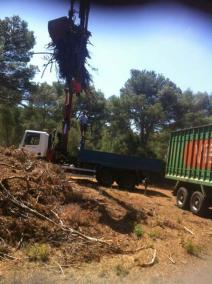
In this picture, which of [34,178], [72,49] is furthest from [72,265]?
[72,49]

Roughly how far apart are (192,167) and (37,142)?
829 cm

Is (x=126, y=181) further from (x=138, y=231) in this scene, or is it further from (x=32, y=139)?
(x=138, y=231)

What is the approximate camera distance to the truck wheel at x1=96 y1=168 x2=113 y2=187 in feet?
71.9

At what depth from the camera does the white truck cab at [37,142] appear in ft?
69.5

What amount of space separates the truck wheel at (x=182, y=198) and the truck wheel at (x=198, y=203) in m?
0.64

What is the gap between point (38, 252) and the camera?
273 inches

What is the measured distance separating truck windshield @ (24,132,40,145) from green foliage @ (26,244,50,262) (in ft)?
47.2

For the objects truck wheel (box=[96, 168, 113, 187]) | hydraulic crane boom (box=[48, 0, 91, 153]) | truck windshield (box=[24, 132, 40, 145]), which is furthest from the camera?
truck wheel (box=[96, 168, 113, 187])

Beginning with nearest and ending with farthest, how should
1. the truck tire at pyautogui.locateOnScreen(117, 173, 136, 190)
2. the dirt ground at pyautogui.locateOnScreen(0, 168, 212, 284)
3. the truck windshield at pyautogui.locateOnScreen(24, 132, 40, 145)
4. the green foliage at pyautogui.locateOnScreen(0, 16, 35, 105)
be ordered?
1. the dirt ground at pyautogui.locateOnScreen(0, 168, 212, 284)
2. the truck windshield at pyautogui.locateOnScreen(24, 132, 40, 145)
3. the truck tire at pyautogui.locateOnScreen(117, 173, 136, 190)
4. the green foliage at pyautogui.locateOnScreen(0, 16, 35, 105)

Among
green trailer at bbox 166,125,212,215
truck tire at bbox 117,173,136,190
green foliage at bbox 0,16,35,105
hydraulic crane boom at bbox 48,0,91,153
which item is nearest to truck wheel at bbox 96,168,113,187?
truck tire at bbox 117,173,136,190

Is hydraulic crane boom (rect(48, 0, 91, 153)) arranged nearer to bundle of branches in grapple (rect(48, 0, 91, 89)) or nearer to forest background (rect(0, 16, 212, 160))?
bundle of branches in grapple (rect(48, 0, 91, 89))

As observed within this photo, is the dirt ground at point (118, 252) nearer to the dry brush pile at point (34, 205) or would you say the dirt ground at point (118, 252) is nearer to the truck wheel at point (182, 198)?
the dry brush pile at point (34, 205)

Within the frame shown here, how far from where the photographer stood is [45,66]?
13.2 meters

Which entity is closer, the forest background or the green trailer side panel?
the green trailer side panel
